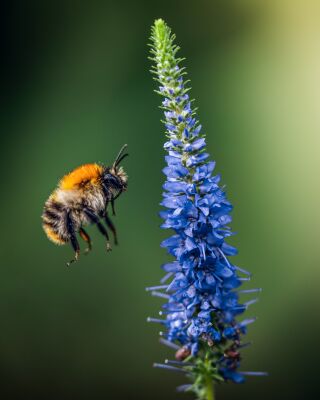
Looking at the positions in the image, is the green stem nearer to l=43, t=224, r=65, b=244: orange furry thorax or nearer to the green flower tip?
l=43, t=224, r=65, b=244: orange furry thorax

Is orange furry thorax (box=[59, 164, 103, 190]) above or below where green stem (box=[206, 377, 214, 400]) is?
above

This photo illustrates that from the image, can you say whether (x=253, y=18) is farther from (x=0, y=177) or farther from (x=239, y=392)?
(x=239, y=392)

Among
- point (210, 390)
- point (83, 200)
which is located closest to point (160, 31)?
point (83, 200)

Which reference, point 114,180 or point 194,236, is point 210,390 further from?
point 114,180

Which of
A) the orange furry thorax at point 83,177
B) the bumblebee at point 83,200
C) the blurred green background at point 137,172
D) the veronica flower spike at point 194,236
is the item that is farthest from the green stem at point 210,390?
the blurred green background at point 137,172

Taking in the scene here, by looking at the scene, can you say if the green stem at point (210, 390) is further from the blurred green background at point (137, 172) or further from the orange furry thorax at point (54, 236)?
the blurred green background at point (137, 172)

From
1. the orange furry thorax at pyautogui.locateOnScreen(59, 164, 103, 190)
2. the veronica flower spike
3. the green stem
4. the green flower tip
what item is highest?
the green flower tip

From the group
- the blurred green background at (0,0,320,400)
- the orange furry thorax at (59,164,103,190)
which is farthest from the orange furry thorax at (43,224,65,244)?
the blurred green background at (0,0,320,400)

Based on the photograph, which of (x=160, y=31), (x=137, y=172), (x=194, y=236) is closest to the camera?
(x=160, y=31)
